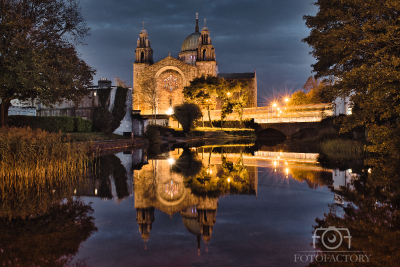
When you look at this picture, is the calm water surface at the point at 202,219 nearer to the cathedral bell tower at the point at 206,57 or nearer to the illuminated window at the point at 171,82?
the cathedral bell tower at the point at 206,57

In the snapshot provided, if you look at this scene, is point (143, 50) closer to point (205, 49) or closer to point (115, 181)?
point (205, 49)

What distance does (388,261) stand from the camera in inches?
101

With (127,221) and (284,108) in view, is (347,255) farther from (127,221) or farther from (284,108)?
(284,108)

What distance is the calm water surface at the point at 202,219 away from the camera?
2721mm

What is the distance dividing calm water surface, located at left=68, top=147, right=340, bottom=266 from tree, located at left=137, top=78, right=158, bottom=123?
49.5 meters

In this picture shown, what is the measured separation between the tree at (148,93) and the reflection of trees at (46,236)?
5144cm

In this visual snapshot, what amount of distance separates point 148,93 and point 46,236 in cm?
5480

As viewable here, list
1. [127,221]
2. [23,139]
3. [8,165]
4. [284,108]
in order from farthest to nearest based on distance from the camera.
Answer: [284,108], [23,139], [8,165], [127,221]

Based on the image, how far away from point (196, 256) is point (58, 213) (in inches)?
89.1

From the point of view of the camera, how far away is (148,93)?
5666 cm

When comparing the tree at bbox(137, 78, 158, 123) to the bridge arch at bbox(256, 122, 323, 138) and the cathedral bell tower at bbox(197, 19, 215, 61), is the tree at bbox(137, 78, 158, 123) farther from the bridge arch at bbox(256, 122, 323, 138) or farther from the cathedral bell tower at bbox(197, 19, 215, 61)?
the bridge arch at bbox(256, 122, 323, 138)

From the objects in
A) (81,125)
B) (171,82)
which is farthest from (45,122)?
(171,82)

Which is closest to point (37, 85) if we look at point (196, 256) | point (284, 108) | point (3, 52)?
point (3, 52)

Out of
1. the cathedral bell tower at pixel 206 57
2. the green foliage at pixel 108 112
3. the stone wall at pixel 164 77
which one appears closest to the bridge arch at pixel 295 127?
the cathedral bell tower at pixel 206 57
